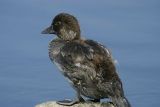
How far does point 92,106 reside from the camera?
17.8 m

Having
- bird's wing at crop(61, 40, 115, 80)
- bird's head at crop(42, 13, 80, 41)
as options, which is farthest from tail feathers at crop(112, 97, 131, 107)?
bird's head at crop(42, 13, 80, 41)

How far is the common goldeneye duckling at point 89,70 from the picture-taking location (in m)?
17.7

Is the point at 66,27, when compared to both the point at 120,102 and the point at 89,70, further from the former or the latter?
the point at 120,102

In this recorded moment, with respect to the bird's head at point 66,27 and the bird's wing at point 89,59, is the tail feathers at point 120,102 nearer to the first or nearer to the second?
the bird's wing at point 89,59

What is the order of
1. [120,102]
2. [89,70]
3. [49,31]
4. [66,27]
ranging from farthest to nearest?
[49,31]
[66,27]
[89,70]
[120,102]

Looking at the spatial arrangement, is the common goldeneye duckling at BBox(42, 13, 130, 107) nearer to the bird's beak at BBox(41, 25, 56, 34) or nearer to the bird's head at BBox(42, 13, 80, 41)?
the bird's head at BBox(42, 13, 80, 41)

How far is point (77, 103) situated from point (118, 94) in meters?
0.87

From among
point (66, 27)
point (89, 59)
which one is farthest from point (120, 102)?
point (66, 27)

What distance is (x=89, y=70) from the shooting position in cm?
1773

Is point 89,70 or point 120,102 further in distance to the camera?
point 89,70

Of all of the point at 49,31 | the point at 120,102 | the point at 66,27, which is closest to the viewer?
the point at 120,102

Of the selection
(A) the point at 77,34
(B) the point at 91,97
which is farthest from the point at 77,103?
(A) the point at 77,34

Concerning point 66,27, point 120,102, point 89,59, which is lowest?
point 120,102

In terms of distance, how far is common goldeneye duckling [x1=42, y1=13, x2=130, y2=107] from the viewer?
58.1 feet
